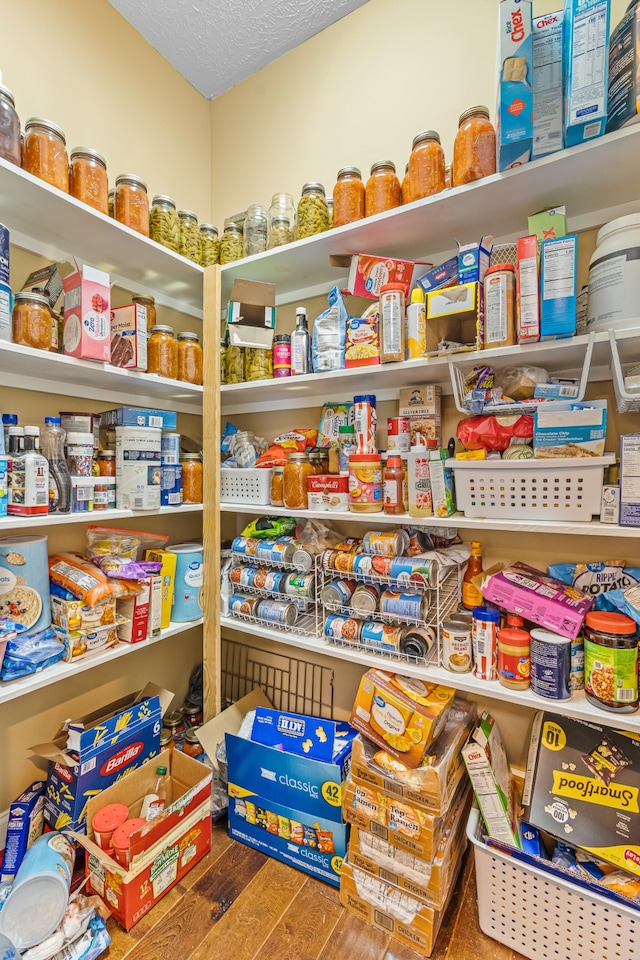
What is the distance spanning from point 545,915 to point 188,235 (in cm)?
234

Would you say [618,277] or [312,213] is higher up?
[312,213]

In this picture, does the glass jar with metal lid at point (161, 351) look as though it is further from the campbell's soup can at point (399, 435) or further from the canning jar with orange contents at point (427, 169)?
the canning jar with orange contents at point (427, 169)

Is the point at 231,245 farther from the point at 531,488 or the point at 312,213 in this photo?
the point at 531,488

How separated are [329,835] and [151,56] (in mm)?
2990

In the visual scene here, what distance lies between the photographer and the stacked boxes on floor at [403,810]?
42.9 inches

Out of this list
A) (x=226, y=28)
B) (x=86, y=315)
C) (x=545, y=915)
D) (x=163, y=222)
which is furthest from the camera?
(x=226, y=28)

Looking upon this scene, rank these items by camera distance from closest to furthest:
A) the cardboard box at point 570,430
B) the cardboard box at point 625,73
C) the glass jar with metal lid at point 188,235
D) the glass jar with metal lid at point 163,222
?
the cardboard box at point 625,73
the cardboard box at point 570,430
the glass jar with metal lid at point 163,222
the glass jar with metal lid at point 188,235

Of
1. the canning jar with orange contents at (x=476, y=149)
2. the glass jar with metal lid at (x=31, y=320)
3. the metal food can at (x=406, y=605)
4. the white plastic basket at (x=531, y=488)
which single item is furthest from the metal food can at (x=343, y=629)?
the canning jar with orange contents at (x=476, y=149)

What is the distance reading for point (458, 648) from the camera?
48.5 inches

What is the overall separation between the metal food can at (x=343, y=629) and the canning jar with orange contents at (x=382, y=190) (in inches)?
50.9

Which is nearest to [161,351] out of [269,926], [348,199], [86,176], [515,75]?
[86,176]

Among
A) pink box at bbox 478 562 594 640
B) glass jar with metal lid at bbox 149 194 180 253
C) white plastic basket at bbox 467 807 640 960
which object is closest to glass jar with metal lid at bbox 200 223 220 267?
glass jar with metal lid at bbox 149 194 180 253

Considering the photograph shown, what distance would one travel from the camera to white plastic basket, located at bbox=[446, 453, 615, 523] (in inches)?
40.7

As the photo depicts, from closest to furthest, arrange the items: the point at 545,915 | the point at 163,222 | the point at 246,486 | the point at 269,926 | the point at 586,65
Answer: the point at 586,65 < the point at 545,915 < the point at 269,926 < the point at 163,222 < the point at 246,486
